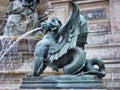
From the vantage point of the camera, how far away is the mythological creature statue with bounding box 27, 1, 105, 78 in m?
6.79

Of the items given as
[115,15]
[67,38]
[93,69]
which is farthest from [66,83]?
[115,15]

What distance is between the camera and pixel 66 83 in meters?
6.41

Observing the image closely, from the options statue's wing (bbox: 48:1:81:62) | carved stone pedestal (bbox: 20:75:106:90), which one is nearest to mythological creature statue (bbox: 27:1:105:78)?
statue's wing (bbox: 48:1:81:62)

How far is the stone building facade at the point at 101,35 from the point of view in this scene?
10.2 metres

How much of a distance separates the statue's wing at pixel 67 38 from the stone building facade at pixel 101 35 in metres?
3.08

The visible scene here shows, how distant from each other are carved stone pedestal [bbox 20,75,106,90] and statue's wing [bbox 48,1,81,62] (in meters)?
0.53

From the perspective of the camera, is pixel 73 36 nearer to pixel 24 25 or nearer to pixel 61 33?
pixel 61 33

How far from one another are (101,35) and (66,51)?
A: 4.77 metres

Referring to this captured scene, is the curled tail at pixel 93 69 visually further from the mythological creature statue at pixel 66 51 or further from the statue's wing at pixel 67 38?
the statue's wing at pixel 67 38

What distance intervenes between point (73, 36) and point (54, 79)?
1127 mm

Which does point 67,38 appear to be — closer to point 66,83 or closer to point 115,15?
point 66,83

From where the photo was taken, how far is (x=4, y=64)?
35.4ft

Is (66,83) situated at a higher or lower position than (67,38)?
lower

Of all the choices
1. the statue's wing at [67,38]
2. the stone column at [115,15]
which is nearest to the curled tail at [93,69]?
the statue's wing at [67,38]
